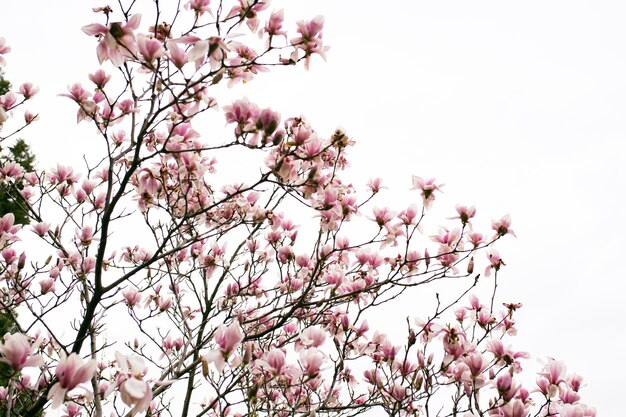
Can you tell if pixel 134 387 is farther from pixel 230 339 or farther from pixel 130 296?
pixel 130 296

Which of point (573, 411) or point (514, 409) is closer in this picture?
point (573, 411)

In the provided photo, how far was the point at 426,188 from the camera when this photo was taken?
106 inches

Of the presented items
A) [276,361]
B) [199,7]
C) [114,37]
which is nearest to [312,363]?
[276,361]

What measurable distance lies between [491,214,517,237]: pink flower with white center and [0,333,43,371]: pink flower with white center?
237 centimetres

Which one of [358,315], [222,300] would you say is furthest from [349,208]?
[222,300]

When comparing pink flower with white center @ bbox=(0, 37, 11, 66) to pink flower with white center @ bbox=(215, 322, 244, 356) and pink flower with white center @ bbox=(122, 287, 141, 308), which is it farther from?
pink flower with white center @ bbox=(215, 322, 244, 356)

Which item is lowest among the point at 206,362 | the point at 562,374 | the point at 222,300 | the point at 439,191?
the point at 206,362

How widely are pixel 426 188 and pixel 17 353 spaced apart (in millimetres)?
2071

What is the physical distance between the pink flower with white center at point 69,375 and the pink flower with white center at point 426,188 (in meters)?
1.94

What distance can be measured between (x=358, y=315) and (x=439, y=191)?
1.03m

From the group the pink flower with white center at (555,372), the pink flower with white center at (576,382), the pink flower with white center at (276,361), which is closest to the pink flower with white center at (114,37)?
the pink flower with white center at (276,361)

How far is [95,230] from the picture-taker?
10.9 feet

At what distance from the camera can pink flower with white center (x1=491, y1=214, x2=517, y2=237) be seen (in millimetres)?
2775

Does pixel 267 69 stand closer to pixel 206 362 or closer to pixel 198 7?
pixel 198 7
